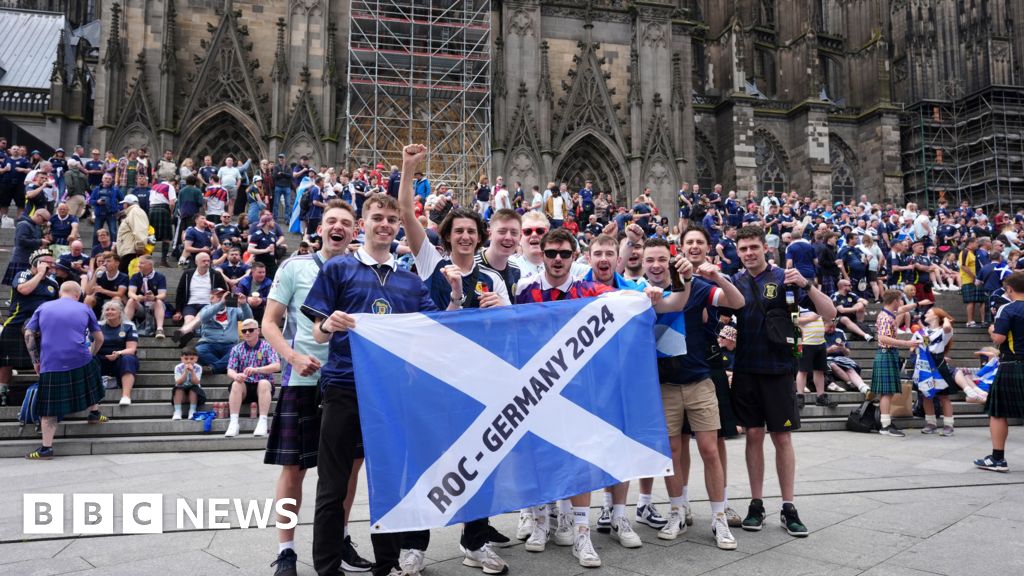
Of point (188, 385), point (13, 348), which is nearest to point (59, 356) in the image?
point (188, 385)

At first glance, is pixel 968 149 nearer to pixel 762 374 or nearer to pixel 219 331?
pixel 762 374

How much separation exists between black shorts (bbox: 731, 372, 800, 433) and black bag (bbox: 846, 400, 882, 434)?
600 cm

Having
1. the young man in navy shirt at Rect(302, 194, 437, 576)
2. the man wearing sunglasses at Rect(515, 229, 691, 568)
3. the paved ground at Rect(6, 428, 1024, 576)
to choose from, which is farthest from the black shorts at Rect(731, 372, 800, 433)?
the young man in navy shirt at Rect(302, 194, 437, 576)

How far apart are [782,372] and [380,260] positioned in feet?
9.64

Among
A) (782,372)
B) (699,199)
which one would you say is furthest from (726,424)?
(699,199)

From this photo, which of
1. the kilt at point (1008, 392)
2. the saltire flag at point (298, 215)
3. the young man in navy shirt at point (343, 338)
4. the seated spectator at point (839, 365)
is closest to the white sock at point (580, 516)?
the young man in navy shirt at point (343, 338)

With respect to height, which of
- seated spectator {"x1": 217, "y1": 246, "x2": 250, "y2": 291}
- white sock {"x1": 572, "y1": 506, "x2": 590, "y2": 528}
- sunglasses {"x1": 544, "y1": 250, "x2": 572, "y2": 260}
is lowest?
white sock {"x1": 572, "y1": 506, "x2": 590, "y2": 528}

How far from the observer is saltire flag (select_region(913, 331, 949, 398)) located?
9.40 metres

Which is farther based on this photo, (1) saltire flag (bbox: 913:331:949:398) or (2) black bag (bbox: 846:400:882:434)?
(2) black bag (bbox: 846:400:882:434)

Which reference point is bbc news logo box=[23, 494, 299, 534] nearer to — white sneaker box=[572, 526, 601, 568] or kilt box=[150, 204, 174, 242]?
white sneaker box=[572, 526, 601, 568]

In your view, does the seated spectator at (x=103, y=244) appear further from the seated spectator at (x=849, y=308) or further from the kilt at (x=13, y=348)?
the seated spectator at (x=849, y=308)

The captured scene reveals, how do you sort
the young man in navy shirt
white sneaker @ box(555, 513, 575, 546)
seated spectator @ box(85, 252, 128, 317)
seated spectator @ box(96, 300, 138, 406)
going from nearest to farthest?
the young man in navy shirt < white sneaker @ box(555, 513, 575, 546) < seated spectator @ box(96, 300, 138, 406) < seated spectator @ box(85, 252, 128, 317)

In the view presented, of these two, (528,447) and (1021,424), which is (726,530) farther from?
(1021,424)

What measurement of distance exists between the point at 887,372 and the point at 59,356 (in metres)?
10.8
